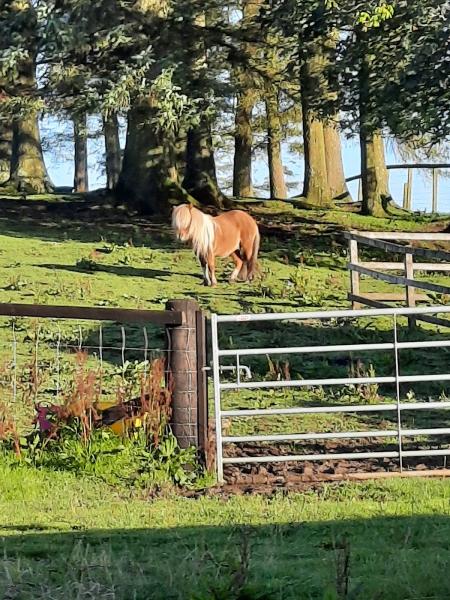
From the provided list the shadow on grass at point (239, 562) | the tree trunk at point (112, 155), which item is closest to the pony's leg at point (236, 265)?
the shadow on grass at point (239, 562)

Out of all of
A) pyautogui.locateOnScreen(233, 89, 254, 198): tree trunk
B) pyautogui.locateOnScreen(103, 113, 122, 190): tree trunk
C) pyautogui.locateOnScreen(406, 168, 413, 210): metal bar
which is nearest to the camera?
pyautogui.locateOnScreen(233, 89, 254, 198): tree trunk

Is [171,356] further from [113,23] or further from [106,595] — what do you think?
[113,23]

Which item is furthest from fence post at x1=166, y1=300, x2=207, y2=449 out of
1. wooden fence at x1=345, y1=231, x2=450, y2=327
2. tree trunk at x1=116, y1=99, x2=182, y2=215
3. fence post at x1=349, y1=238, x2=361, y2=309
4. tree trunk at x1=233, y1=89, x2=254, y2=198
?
tree trunk at x1=233, y1=89, x2=254, y2=198

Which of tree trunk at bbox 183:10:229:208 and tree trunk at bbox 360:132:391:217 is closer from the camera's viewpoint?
tree trunk at bbox 183:10:229:208

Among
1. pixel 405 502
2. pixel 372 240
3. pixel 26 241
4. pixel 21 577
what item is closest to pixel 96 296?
pixel 372 240

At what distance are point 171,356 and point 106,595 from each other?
154 inches

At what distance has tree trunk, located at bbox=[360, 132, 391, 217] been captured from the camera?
92.9ft

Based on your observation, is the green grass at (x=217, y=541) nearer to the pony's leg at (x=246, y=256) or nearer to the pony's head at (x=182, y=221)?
the pony's head at (x=182, y=221)

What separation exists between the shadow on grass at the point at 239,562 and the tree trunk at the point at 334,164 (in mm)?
26551

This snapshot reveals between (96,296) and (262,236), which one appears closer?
(96,296)

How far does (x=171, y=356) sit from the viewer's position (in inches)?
316

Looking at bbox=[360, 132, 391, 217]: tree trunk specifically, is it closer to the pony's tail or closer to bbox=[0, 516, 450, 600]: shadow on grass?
the pony's tail

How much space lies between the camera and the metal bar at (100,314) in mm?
7918

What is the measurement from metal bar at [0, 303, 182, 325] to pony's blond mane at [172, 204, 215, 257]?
8.74 m
